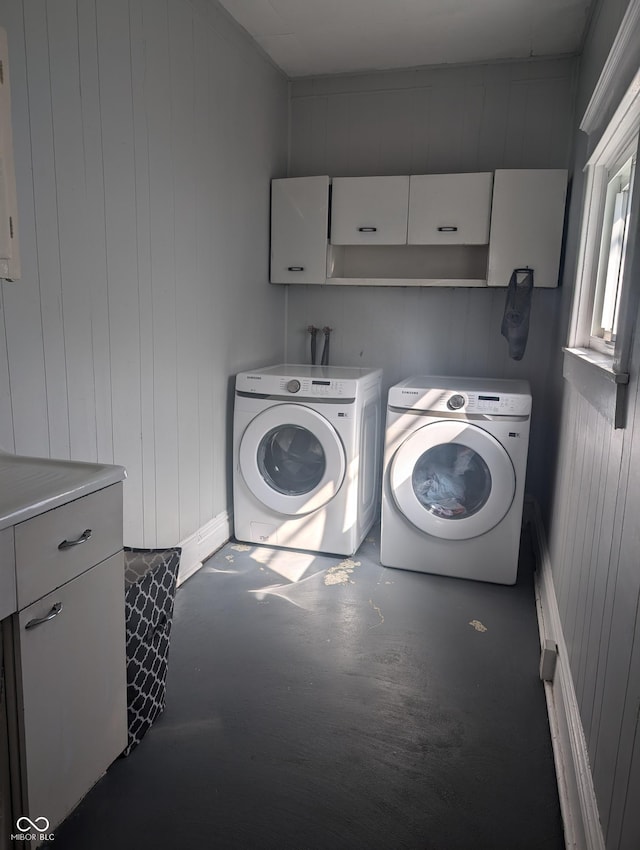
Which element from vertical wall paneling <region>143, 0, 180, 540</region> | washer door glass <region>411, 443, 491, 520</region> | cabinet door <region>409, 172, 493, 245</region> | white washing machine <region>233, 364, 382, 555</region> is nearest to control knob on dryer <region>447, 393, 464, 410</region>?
washer door glass <region>411, 443, 491, 520</region>

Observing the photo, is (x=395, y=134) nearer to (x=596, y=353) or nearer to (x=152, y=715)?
(x=596, y=353)

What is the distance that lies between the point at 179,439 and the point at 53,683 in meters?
1.43

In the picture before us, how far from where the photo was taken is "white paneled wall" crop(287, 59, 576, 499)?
3.26 m

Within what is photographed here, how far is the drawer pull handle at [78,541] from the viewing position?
1303 mm

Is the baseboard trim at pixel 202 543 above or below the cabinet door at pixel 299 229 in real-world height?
below

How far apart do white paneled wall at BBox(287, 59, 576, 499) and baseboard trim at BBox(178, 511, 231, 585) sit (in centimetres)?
127

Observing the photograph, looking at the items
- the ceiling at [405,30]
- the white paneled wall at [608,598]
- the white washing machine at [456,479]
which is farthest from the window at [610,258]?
the ceiling at [405,30]

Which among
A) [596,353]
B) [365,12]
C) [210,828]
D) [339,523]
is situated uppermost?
[365,12]

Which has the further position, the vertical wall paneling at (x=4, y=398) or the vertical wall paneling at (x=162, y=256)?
the vertical wall paneling at (x=162, y=256)

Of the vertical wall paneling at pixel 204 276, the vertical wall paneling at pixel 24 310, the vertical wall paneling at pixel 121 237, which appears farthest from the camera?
the vertical wall paneling at pixel 204 276

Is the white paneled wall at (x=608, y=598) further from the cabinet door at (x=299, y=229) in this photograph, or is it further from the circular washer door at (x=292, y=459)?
the cabinet door at (x=299, y=229)

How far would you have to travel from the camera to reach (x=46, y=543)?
1252 millimetres

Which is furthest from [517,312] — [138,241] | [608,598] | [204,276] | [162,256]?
[608,598]

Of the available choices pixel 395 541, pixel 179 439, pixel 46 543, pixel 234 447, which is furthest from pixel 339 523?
pixel 46 543
